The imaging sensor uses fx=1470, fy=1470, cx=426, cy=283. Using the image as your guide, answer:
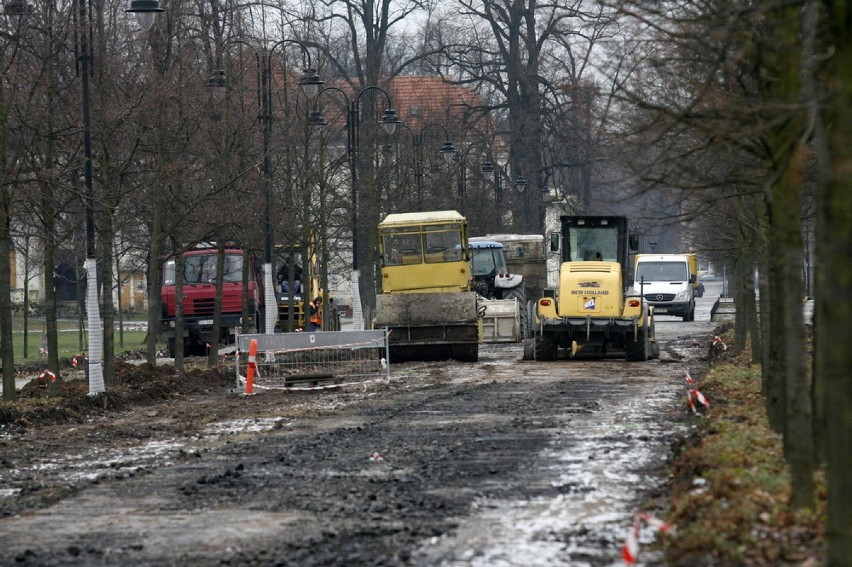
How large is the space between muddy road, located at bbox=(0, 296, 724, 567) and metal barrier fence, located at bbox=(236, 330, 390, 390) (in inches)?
132

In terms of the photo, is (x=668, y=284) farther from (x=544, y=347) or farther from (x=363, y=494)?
(x=363, y=494)

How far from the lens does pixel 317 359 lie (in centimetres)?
2728

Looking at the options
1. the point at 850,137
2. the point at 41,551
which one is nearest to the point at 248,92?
the point at 41,551

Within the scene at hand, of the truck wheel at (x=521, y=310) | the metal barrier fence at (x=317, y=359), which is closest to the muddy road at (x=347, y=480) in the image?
the metal barrier fence at (x=317, y=359)

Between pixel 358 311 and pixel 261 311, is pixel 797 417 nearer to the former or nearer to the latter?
pixel 358 311

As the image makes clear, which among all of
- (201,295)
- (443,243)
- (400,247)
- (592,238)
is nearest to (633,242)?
(592,238)

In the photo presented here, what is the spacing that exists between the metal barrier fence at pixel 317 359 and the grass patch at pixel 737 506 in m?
12.3

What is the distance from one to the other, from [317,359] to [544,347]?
22.0ft

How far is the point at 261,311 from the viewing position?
44281 mm

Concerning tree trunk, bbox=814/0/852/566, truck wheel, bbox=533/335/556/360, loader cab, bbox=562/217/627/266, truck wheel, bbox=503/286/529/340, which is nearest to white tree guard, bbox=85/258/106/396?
truck wheel, bbox=533/335/556/360

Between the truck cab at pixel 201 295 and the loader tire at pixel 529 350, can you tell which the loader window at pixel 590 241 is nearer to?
the loader tire at pixel 529 350

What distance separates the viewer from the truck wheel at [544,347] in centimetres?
3206

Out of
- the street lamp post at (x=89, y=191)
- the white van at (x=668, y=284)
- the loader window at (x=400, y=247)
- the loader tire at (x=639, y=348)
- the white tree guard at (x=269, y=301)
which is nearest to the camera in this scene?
the street lamp post at (x=89, y=191)

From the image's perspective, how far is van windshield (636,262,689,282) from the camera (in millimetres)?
60531
